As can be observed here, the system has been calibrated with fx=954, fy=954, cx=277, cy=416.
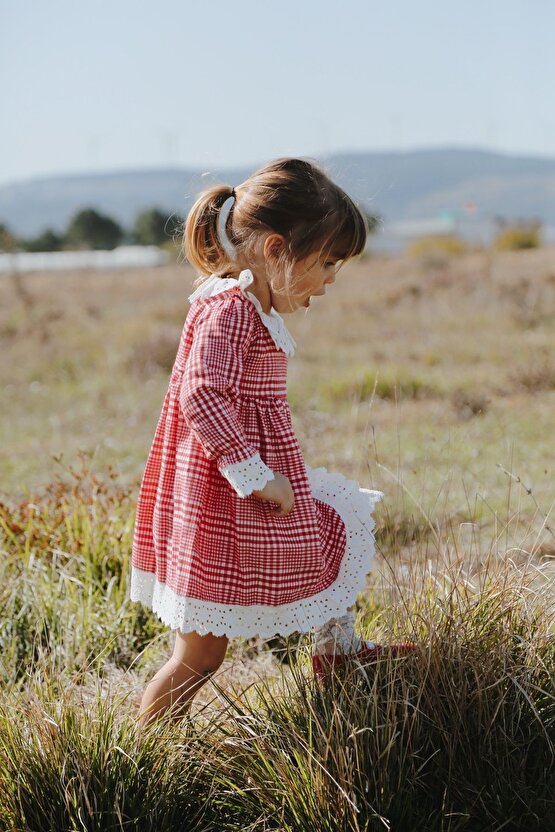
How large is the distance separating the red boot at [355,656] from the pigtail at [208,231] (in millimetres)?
992

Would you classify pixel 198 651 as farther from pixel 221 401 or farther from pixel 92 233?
pixel 92 233

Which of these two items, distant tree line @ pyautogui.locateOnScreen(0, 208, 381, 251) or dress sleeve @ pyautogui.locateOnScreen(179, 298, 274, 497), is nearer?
dress sleeve @ pyautogui.locateOnScreen(179, 298, 274, 497)

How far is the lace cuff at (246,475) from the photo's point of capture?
6.89ft

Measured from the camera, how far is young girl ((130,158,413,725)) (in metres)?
2.19

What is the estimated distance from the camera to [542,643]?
2328 millimetres

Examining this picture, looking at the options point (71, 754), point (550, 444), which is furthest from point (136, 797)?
point (550, 444)

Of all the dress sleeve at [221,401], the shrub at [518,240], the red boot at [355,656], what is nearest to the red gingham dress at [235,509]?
the dress sleeve at [221,401]

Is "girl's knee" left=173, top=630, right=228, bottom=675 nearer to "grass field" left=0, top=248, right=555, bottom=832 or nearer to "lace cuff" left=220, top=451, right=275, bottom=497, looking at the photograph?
"grass field" left=0, top=248, right=555, bottom=832

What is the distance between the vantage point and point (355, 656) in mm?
2314

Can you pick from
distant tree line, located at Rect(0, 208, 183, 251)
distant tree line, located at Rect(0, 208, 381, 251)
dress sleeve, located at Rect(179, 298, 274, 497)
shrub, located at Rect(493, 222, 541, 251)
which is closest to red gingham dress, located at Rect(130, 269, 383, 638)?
dress sleeve, located at Rect(179, 298, 274, 497)

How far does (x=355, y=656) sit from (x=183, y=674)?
1.37 ft

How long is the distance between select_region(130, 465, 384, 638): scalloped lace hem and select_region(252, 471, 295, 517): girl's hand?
9.5 inches

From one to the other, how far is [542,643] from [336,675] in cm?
53

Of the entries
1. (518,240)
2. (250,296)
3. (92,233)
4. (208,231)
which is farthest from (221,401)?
(92,233)
